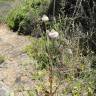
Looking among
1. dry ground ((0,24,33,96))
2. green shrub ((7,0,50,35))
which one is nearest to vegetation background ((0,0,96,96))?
green shrub ((7,0,50,35))

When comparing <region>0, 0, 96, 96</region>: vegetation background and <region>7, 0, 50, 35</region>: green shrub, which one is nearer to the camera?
<region>0, 0, 96, 96</region>: vegetation background

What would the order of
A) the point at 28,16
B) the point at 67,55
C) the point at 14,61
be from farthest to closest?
the point at 28,16, the point at 14,61, the point at 67,55

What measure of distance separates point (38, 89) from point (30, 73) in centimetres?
90

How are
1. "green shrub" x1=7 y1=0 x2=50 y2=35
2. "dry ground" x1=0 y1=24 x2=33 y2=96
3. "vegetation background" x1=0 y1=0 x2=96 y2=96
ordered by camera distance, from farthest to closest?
"green shrub" x1=7 y1=0 x2=50 y2=35, "dry ground" x1=0 y1=24 x2=33 y2=96, "vegetation background" x1=0 y1=0 x2=96 y2=96

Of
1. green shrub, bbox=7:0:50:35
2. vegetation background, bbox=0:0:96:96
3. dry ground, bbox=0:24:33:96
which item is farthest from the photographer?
green shrub, bbox=7:0:50:35

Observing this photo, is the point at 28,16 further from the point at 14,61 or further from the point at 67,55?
the point at 67,55

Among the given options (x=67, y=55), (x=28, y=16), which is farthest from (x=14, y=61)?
(x=28, y=16)

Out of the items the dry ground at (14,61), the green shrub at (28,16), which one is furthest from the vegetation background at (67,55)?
the dry ground at (14,61)

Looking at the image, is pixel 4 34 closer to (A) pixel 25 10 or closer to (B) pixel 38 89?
(A) pixel 25 10

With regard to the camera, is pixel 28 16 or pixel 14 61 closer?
pixel 14 61

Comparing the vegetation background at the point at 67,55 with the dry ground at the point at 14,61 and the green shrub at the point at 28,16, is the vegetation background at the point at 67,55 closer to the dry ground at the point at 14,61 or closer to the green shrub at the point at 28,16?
the green shrub at the point at 28,16

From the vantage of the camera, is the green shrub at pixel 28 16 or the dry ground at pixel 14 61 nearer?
the dry ground at pixel 14 61

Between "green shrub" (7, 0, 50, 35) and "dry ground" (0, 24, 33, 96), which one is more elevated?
"green shrub" (7, 0, 50, 35)

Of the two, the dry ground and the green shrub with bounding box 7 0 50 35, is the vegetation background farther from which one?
the dry ground
